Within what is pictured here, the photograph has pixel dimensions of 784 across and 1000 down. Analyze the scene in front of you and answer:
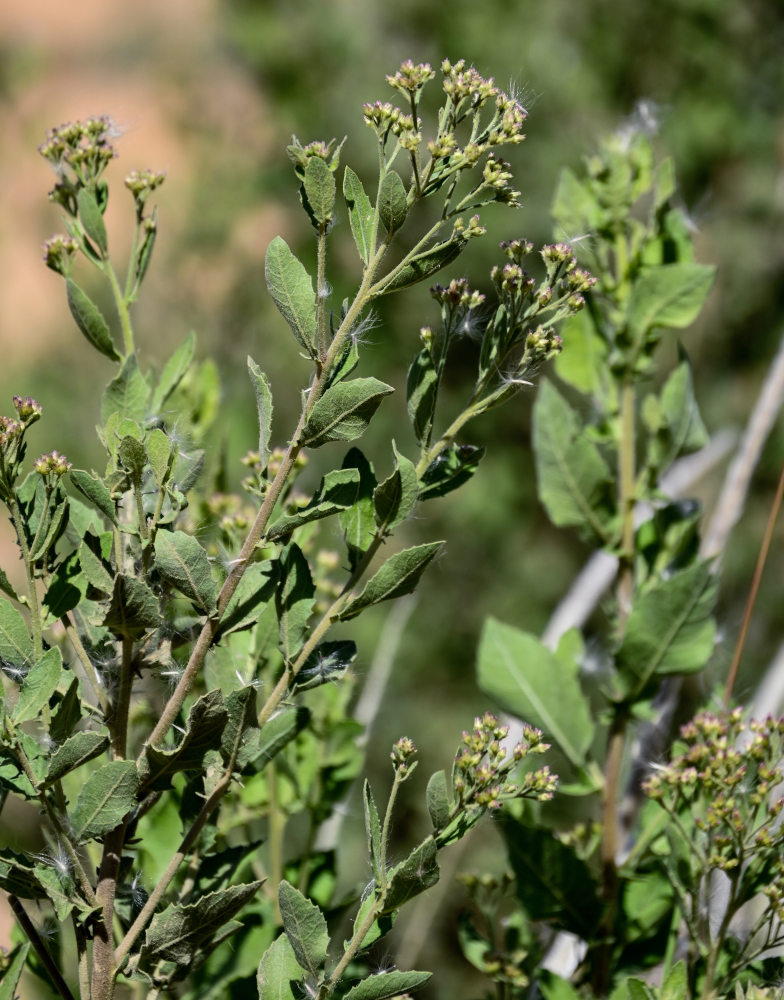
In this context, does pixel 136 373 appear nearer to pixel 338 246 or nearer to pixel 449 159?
pixel 449 159

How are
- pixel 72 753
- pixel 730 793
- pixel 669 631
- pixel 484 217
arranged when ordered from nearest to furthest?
pixel 72 753
pixel 730 793
pixel 669 631
pixel 484 217

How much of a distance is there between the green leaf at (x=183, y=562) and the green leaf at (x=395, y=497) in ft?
0.28

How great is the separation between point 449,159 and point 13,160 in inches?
111

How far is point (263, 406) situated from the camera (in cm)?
48

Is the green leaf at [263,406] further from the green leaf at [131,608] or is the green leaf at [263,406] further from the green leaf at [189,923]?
the green leaf at [189,923]

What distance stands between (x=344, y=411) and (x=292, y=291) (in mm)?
66

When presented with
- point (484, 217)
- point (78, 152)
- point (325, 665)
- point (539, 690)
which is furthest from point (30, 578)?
point (484, 217)

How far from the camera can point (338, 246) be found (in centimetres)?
474

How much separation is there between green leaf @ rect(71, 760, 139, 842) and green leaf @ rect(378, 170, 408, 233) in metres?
0.25

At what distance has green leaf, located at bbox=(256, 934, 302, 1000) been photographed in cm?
47

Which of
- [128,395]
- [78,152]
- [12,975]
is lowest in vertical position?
[12,975]

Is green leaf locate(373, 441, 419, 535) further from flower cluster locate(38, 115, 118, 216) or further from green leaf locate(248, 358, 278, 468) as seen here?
flower cluster locate(38, 115, 118, 216)

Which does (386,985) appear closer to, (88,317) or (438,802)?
(438,802)

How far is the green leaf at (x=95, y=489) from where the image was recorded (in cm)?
45
